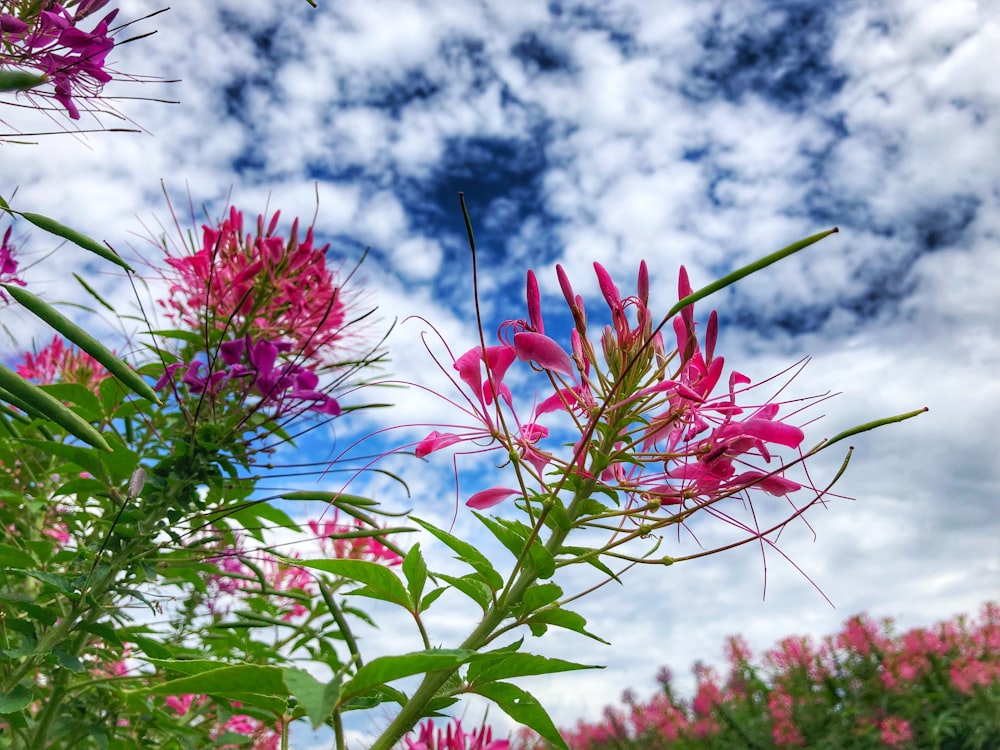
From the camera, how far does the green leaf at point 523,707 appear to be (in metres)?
1.17

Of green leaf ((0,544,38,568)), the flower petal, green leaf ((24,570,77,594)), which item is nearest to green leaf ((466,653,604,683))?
the flower petal

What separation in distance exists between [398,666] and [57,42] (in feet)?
5.33

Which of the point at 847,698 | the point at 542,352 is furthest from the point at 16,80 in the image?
the point at 847,698

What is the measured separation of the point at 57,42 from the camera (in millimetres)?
1730

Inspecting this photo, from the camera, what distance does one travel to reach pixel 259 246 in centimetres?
251

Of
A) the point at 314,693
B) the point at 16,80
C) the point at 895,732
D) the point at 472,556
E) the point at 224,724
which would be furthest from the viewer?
the point at 895,732

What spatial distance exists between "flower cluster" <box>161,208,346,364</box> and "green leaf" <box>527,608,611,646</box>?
1.42 metres

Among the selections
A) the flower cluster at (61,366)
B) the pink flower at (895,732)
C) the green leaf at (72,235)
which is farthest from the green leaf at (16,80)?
the pink flower at (895,732)

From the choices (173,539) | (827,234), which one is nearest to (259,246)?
(173,539)

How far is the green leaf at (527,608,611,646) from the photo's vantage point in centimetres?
121

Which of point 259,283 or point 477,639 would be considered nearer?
point 477,639

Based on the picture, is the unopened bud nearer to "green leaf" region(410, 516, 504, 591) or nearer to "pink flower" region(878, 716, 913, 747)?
"green leaf" region(410, 516, 504, 591)

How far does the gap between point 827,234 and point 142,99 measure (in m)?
1.62

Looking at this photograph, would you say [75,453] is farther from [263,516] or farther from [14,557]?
[263,516]
